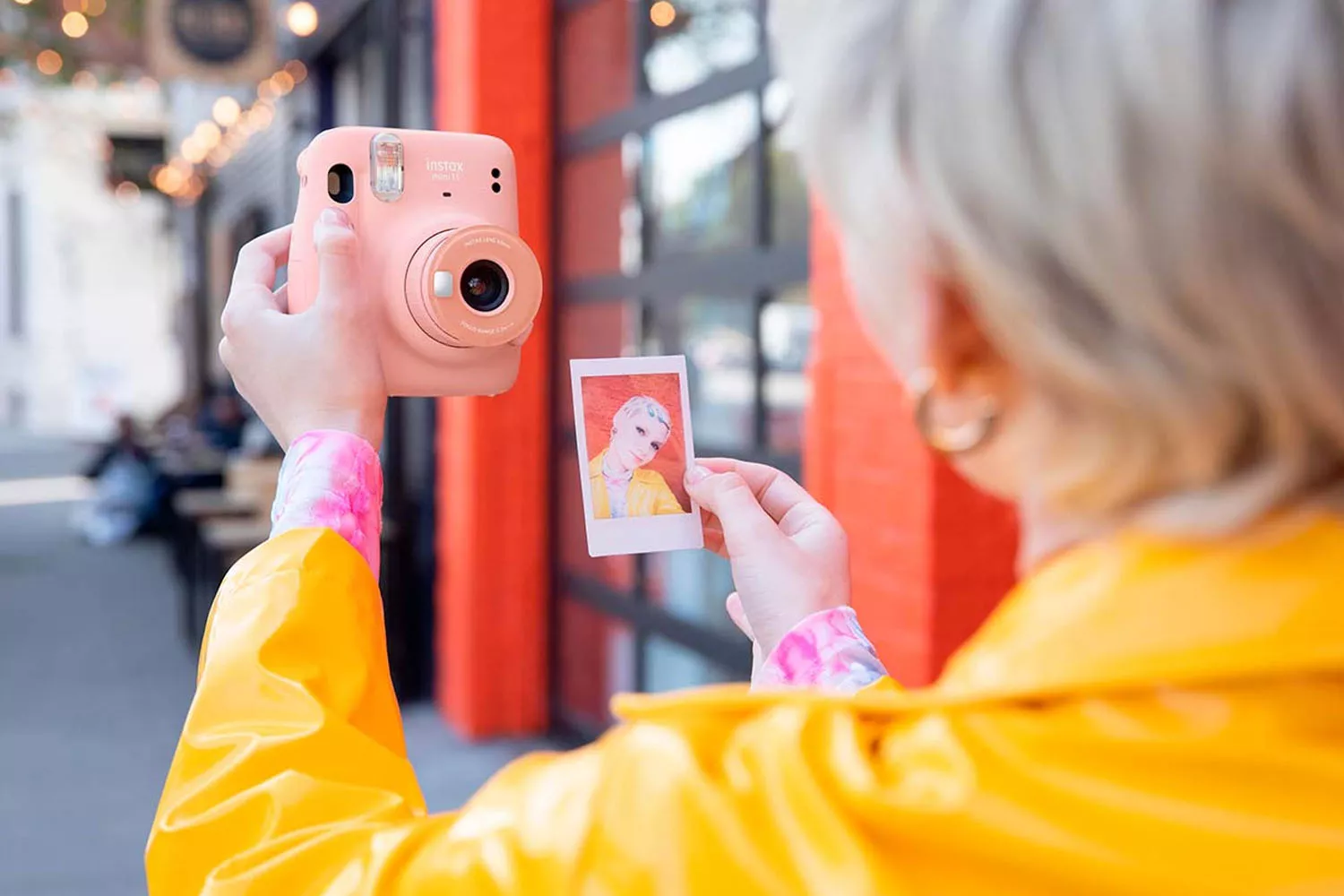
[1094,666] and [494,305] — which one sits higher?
[494,305]

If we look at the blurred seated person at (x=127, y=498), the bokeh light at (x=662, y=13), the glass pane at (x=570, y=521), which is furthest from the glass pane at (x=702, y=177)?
the blurred seated person at (x=127, y=498)

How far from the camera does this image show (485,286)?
934 millimetres

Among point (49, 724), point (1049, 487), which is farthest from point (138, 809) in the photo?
point (1049, 487)

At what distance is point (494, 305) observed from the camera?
0.94m

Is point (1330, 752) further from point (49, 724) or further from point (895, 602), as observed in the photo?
point (49, 724)

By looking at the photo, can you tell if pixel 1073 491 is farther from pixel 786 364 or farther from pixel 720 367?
pixel 720 367

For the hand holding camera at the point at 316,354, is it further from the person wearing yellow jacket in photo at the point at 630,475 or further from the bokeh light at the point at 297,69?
the bokeh light at the point at 297,69

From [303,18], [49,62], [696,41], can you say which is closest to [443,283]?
[696,41]

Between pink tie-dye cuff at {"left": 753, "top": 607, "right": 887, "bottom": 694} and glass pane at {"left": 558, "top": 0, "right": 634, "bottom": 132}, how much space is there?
3081 mm

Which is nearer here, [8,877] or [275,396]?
[275,396]

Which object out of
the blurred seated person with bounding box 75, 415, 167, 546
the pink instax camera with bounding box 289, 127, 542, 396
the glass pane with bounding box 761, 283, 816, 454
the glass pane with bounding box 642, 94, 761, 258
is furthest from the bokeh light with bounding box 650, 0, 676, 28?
the blurred seated person with bounding box 75, 415, 167, 546

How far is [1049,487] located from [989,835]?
151 mm

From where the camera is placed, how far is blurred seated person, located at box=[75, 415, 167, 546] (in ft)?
29.7

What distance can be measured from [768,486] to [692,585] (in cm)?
253
